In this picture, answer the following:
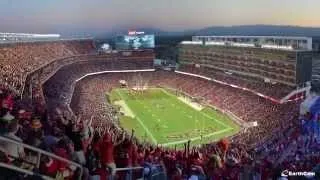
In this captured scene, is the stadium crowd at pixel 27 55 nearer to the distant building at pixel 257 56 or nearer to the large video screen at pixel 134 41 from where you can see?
the large video screen at pixel 134 41

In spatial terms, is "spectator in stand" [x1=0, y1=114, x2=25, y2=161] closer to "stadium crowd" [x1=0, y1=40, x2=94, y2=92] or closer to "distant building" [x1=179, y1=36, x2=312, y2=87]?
"stadium crowd" [x1=0, y1=40, x2=94, y2=92]

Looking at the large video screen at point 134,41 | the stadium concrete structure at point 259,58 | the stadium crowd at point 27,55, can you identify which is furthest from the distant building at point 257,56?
the stadium crowd at point 27,55

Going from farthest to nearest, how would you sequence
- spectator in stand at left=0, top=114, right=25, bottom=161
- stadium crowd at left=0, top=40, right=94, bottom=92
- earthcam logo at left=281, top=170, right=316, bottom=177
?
earthcam logo at left=281, top=170, right=316, bottom=177
stadium crowd at left=0, top=40, right=94, bottom=92
spectator in stand at left=0, top=114, right=25, bottom=161

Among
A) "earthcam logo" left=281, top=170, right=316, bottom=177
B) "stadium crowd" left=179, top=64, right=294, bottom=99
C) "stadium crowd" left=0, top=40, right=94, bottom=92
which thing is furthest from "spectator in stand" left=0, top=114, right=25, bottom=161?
"earthcam logo" left=281, top=170, right=316, bottom=177

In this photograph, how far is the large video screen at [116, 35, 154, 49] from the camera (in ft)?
18.3

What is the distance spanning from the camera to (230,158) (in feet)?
18.6

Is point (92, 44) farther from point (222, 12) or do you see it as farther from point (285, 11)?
point (285, 11)

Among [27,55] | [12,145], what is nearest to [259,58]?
[27,55]

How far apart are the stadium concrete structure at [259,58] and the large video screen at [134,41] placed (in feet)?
1.24

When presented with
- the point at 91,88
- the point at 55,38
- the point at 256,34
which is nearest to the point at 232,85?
the point at 256,34

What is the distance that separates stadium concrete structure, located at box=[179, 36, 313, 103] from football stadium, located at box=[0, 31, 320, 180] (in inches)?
0.4

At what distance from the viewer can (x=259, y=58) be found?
579cm

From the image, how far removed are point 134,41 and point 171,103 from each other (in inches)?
28.1

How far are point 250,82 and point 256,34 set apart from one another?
508mm
